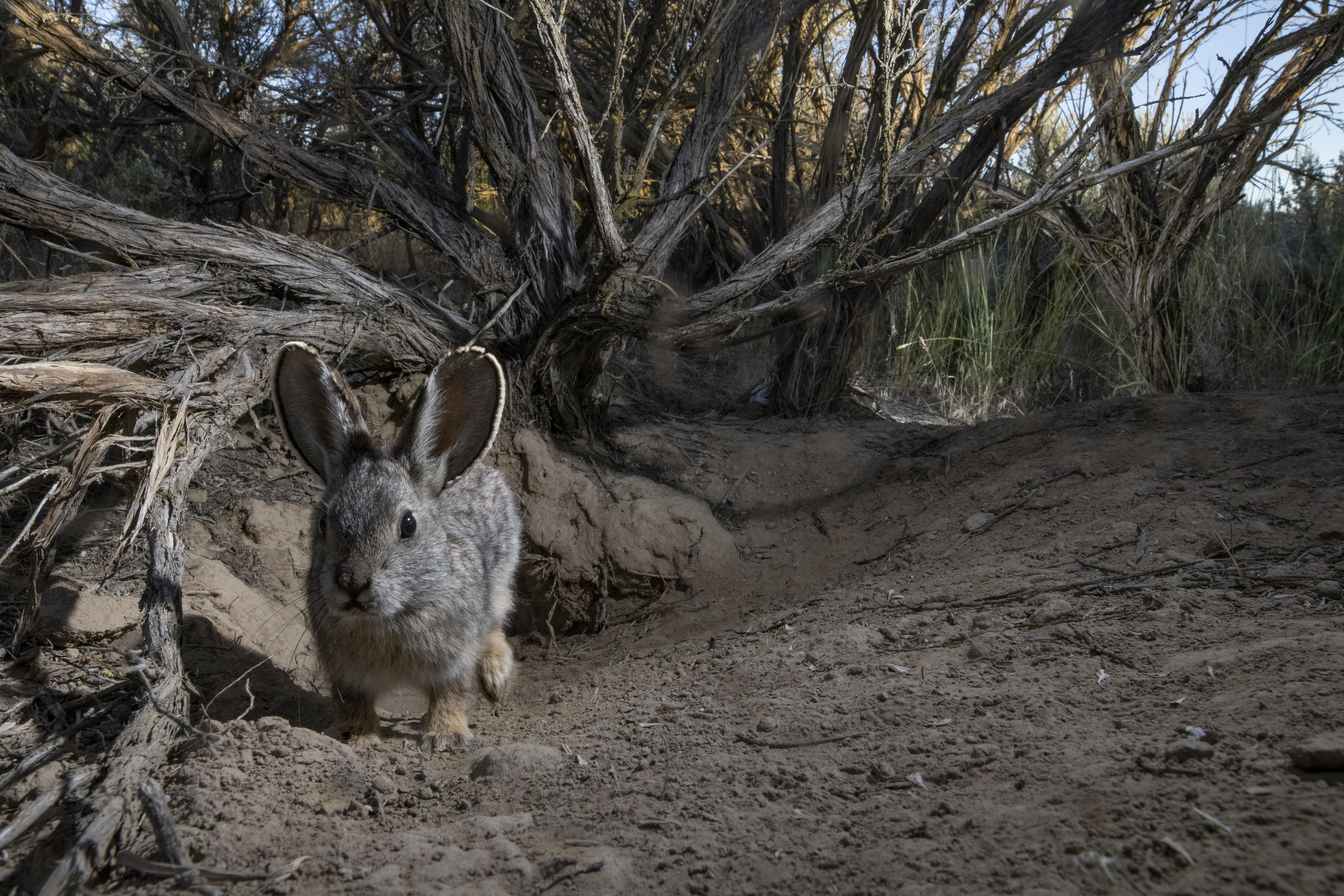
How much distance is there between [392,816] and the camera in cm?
283

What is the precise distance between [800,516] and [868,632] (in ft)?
6.69

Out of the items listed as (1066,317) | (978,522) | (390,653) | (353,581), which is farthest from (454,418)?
(1066,317)

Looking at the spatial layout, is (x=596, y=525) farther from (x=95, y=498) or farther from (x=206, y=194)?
(x=206, y=194)

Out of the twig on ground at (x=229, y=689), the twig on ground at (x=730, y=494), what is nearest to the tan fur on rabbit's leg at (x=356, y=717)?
the twig on ground at (x=229, y=689)

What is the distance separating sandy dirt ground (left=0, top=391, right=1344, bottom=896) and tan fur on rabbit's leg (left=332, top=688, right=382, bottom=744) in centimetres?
39

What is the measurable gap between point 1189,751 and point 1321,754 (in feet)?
0.92

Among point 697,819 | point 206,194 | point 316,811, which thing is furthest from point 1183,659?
point 206,194

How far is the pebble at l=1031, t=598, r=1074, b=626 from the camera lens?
3455 mm

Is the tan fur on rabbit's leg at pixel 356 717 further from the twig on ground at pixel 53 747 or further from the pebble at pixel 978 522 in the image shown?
the pebble at pixel 978 522

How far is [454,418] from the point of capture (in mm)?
4078

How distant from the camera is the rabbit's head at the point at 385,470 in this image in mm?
3607

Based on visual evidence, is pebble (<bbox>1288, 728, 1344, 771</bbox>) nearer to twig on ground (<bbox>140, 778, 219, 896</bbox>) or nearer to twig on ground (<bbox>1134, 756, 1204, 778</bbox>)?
twig on ground (<bbox>1134, 756, 1204, 778</bbox>)

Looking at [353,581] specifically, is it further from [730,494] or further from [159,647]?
[730,494]

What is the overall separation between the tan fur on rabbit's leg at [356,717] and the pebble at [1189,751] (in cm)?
321
